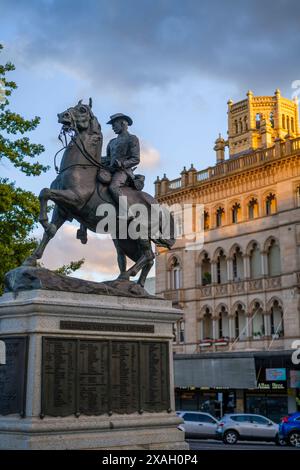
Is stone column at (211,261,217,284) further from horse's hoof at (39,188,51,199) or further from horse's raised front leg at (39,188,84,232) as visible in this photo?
horse's hoof at (39,188,51,199)

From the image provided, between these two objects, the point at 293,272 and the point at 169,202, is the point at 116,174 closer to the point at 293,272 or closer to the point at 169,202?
the point at 293,272

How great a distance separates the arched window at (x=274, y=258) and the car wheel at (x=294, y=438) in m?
17.6

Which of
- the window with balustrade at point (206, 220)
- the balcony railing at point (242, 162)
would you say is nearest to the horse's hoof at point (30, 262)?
the balcony railing at point (242, 162)

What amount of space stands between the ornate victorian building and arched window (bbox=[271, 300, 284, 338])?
2.5 inches

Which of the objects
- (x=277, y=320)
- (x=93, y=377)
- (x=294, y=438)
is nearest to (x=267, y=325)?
(x=277, y=320)

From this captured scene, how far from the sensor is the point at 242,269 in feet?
163

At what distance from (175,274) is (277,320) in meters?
11.4

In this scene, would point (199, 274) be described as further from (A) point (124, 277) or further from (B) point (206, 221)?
(A) point (124, 277)

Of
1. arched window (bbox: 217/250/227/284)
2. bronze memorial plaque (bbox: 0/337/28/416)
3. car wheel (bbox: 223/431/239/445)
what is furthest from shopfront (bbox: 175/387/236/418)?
bronze memorial plaque (bbox: 0/337/28/416)

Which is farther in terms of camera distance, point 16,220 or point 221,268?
point 221,268

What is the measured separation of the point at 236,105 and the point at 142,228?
4977 cm

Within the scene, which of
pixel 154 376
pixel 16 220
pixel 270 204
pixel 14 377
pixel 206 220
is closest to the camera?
pixel 14 377

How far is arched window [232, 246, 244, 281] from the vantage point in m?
49.9

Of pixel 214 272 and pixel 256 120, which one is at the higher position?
pixel 256 120
